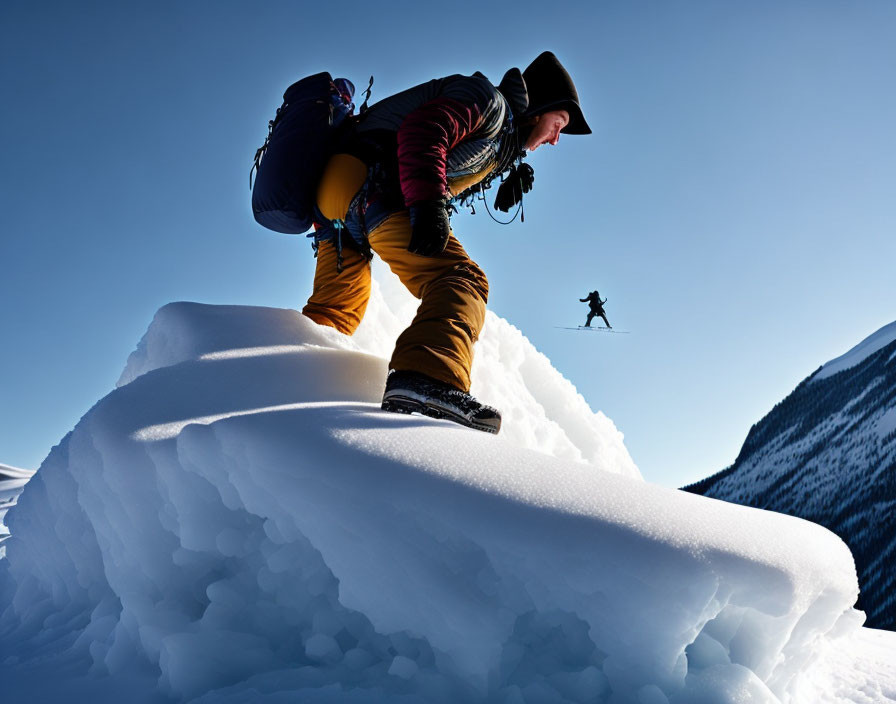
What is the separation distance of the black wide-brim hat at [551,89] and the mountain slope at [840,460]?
616 inches

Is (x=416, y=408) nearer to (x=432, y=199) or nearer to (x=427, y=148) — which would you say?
(x=432, y=199)

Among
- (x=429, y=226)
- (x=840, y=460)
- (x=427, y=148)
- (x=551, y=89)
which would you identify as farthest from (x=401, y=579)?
(x=840, y=460)

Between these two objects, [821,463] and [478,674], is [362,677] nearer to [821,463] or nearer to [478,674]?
[478,674]

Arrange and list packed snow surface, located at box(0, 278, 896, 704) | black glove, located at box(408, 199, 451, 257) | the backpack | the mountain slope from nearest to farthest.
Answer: packed snow surface, located at box(0, 278, 896, 704) < black glove, located at box(408, 199, 451, 257) < the backpack < the mountain slope

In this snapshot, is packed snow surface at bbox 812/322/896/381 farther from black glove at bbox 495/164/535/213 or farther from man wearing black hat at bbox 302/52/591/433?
man wearing black hat at bbox 302/52/591/433

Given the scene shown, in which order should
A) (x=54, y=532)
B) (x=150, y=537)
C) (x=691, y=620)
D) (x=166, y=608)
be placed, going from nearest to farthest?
(x=691, y=620)
(x=166, y=608)
(x=150, y=537)
(x=54, y=532)

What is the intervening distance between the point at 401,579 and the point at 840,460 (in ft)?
87.5

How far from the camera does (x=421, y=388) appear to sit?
1.47 metres

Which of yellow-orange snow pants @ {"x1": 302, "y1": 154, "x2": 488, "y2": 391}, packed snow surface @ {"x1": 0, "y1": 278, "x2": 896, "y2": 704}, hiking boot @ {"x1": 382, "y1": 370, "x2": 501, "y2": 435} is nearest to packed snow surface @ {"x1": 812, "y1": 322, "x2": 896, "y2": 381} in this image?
yellow-orange snow pants @ {"x1": 302, "y1": 154, "x2": 488, "y2": 391}

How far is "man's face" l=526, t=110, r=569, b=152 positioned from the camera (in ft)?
7.41

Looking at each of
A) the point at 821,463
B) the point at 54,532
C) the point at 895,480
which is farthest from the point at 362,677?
the point at 821,463

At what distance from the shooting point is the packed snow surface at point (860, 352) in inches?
1114

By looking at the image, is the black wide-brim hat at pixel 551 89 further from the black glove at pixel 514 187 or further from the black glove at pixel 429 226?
the black glove at pixel 429 226

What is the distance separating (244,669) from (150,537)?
1.25 feet
